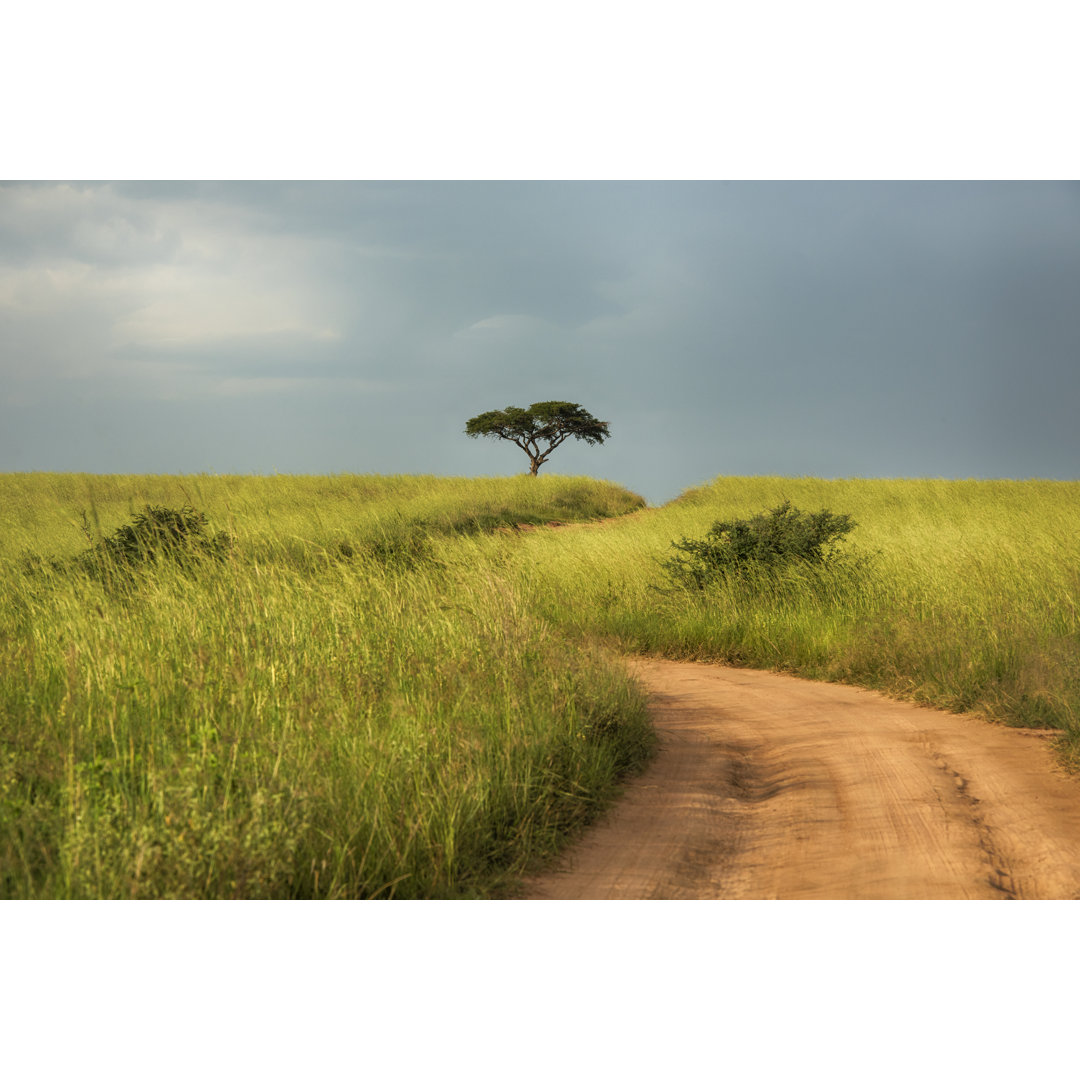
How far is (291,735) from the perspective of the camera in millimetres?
3789

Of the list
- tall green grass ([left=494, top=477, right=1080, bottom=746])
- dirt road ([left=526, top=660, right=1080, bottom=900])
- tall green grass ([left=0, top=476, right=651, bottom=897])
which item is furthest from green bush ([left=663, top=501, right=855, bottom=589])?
dirt road ([left=526, top=660, right=1080, bottom=900])

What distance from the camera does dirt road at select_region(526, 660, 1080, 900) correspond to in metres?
3.34

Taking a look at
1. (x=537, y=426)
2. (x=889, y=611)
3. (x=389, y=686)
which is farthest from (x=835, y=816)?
(x=537, y=426)

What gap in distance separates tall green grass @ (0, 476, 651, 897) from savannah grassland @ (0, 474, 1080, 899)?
0.06 feet

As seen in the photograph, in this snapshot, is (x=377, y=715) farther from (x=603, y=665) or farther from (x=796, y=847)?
(x=796, y=847)

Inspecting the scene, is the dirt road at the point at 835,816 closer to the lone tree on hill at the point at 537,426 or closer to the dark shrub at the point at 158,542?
the dark shrub at the point at 158,542

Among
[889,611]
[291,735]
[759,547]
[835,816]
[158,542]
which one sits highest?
[158,542]

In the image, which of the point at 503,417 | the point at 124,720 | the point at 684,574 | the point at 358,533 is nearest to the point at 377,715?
the point at 124,720

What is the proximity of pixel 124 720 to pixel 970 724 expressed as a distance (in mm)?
5260

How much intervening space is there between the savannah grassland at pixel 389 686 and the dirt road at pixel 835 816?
10.7 inches

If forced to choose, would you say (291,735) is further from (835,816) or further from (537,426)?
(537,426)

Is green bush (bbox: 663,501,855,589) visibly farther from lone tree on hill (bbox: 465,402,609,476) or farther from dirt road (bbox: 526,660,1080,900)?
lone tree on hill (bbox: 465,402,609,476)

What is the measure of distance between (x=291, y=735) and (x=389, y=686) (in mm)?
982

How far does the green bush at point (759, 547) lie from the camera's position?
1067 centimetres
